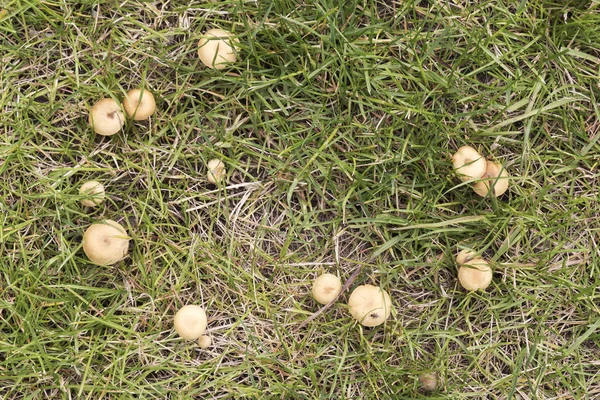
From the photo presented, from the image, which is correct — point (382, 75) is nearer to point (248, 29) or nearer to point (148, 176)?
point (248, 29)

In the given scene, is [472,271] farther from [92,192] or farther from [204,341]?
[92,192]

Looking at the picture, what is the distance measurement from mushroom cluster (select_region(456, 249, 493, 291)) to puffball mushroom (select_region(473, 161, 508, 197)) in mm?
306

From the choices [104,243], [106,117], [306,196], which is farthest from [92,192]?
[306,196]

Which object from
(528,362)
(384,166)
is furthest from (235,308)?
(528,362)

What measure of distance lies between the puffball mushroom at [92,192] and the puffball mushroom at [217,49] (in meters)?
0.79

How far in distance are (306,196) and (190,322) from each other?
0.83 meters

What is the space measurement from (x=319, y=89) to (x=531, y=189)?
1.17 meters

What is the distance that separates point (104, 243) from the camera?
114 inches

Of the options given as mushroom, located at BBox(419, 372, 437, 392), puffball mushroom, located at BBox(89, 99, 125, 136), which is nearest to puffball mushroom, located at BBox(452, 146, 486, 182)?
mushroom, located at BBox(419, 372, 437, 392)

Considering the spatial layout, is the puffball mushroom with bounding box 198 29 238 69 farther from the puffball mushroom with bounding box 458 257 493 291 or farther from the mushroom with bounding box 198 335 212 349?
the puffball mushroom with bounding box 458 257 493 291

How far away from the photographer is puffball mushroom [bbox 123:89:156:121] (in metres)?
2.99

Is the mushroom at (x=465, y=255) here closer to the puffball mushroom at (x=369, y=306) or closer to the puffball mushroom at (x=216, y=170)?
the puffball mushroom at (x=369, y=306)

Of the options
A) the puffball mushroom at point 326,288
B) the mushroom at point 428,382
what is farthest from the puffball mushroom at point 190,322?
the mushroom at point 428,382

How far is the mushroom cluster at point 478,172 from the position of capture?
2.97 m
